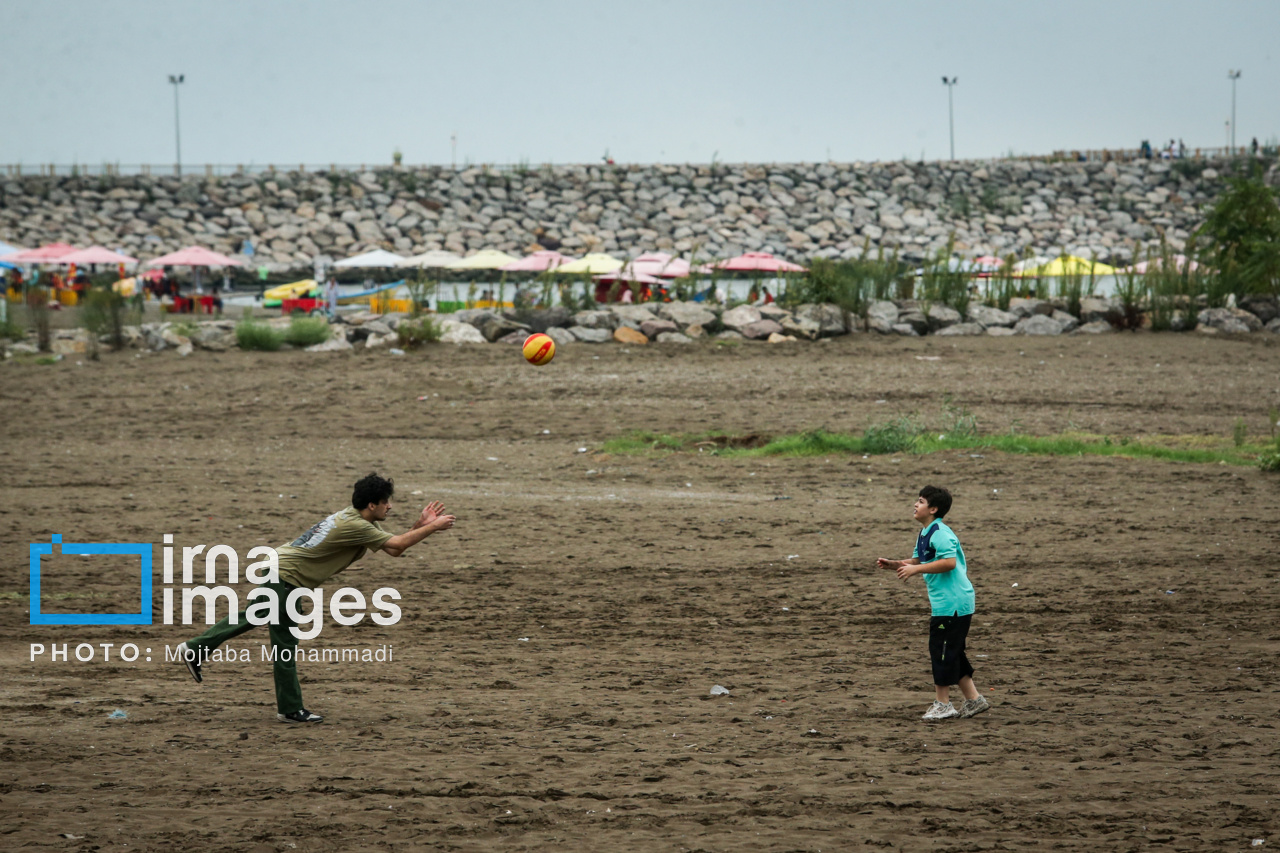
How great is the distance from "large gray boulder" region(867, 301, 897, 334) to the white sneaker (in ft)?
68.4

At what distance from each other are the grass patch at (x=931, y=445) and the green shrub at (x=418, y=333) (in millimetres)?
8943

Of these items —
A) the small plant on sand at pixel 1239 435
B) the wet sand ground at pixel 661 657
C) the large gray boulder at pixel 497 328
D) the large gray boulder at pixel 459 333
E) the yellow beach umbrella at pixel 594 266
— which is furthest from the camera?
the yellow beach umbrella at pixel 594 266

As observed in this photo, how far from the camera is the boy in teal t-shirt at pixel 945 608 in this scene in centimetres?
656

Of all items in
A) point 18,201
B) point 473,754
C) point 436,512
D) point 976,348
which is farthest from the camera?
point 18,201

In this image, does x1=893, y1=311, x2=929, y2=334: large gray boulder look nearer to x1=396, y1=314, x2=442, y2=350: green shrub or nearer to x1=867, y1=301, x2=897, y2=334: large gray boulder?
x1=867, y1=301, x2=897, y2=334: large gray boulder

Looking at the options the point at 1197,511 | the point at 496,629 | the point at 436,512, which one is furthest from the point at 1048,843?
the point at 1197,511

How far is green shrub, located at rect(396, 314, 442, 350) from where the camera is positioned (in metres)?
24.9

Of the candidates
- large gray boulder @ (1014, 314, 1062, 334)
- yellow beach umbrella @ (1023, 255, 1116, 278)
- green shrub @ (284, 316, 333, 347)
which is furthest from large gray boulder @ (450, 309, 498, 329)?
yellow beach umbrella @ (1023, 255, 1116, 278)

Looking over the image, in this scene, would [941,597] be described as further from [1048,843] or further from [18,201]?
[18,201]

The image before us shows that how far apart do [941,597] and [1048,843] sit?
1.92m

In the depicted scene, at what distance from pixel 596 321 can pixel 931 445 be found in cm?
1169

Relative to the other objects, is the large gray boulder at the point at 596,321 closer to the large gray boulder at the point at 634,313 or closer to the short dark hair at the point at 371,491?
the large gray boulder at the point at 634,313

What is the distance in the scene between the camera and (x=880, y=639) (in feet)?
27.6

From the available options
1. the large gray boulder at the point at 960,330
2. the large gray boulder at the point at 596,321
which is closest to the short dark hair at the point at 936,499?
the large gray boulder at the point at 596,321
